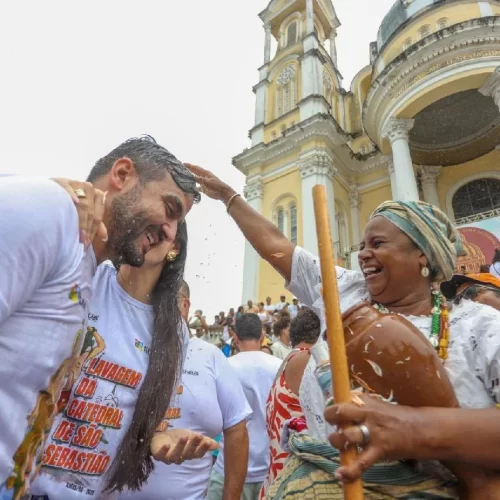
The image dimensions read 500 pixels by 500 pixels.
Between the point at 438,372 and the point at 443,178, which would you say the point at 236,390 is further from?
the point at 443,178

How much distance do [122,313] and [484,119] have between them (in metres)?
16.6

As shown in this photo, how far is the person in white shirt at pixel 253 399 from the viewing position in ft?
9.92

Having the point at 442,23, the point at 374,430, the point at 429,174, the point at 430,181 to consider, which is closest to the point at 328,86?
the point at 442,23

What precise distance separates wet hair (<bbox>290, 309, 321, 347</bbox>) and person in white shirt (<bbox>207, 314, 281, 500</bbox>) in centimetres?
41

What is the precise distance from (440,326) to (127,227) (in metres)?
1.10

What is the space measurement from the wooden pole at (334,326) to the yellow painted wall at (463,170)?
1604cm

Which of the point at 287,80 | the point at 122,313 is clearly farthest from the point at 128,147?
the point at 287,80

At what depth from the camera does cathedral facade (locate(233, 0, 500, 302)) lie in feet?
39.7

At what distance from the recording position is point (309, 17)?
20844 millimetres

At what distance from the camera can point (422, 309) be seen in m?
1.43

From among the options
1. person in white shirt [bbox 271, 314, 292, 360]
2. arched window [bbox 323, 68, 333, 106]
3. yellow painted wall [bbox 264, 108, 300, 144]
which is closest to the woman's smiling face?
person in white shirt [bbox 271, 314, 292, 360]

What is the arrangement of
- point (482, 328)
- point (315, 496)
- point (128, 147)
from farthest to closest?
point (128, 147), point (482, 328), point (315, 496)

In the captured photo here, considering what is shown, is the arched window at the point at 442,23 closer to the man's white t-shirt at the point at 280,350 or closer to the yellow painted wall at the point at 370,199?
the yellow painted wall at the point at 370,199

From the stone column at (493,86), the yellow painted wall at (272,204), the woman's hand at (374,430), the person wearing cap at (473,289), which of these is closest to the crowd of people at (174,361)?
the woman's hand at (374,430)
